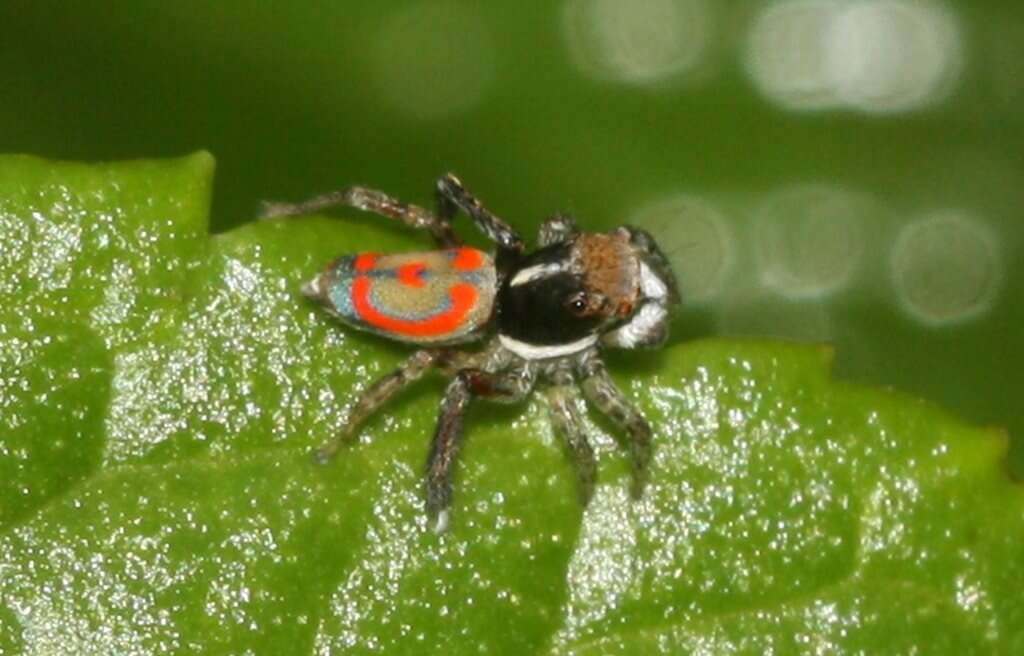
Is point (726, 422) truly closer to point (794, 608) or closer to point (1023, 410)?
point (794, 608)

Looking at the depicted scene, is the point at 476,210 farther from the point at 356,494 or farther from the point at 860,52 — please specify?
the point at 860,52

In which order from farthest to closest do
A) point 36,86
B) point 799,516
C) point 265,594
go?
point 36,86, point 799,516, point 265,594

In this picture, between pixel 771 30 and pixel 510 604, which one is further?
pixel 771 30

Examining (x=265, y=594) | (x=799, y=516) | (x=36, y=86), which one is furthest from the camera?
(x=36, y=86)

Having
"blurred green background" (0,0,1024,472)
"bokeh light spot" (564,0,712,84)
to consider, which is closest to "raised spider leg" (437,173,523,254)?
"blurred green background" (0,0,1024,472)

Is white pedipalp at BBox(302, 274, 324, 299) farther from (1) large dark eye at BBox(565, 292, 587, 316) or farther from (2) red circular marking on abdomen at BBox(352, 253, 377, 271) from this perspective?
(1) large dark eye at BBox(565, 292, 587, 316)

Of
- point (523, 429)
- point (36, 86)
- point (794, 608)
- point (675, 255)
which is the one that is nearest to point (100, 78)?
point (36, 86)
